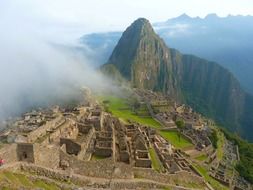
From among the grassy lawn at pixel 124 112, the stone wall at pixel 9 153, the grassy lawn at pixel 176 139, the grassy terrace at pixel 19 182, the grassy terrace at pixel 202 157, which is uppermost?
the stone wall at pixel 9 153

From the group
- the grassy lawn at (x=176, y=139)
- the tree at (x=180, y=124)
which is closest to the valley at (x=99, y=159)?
the grassy lawn at (x=176, y=139)

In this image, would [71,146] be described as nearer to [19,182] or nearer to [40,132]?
A: [40,132]

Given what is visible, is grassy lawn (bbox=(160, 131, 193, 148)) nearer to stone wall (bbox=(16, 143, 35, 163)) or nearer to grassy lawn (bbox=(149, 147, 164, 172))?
grassy lawn (bbox=(149, 147, 164, 172))

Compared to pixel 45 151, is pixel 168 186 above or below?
below

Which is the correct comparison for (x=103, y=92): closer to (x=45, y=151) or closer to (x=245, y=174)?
(x=245, y=174)

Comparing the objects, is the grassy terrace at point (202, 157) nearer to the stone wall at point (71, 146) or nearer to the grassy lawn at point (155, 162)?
the grassy lawn at point (155, 162)

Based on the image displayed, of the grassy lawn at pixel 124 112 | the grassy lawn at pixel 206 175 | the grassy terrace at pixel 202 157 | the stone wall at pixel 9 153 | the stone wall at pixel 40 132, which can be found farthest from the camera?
the grassy lawn at pixel 124 112

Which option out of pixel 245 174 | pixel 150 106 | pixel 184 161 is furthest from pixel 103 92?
pixel 184 161
